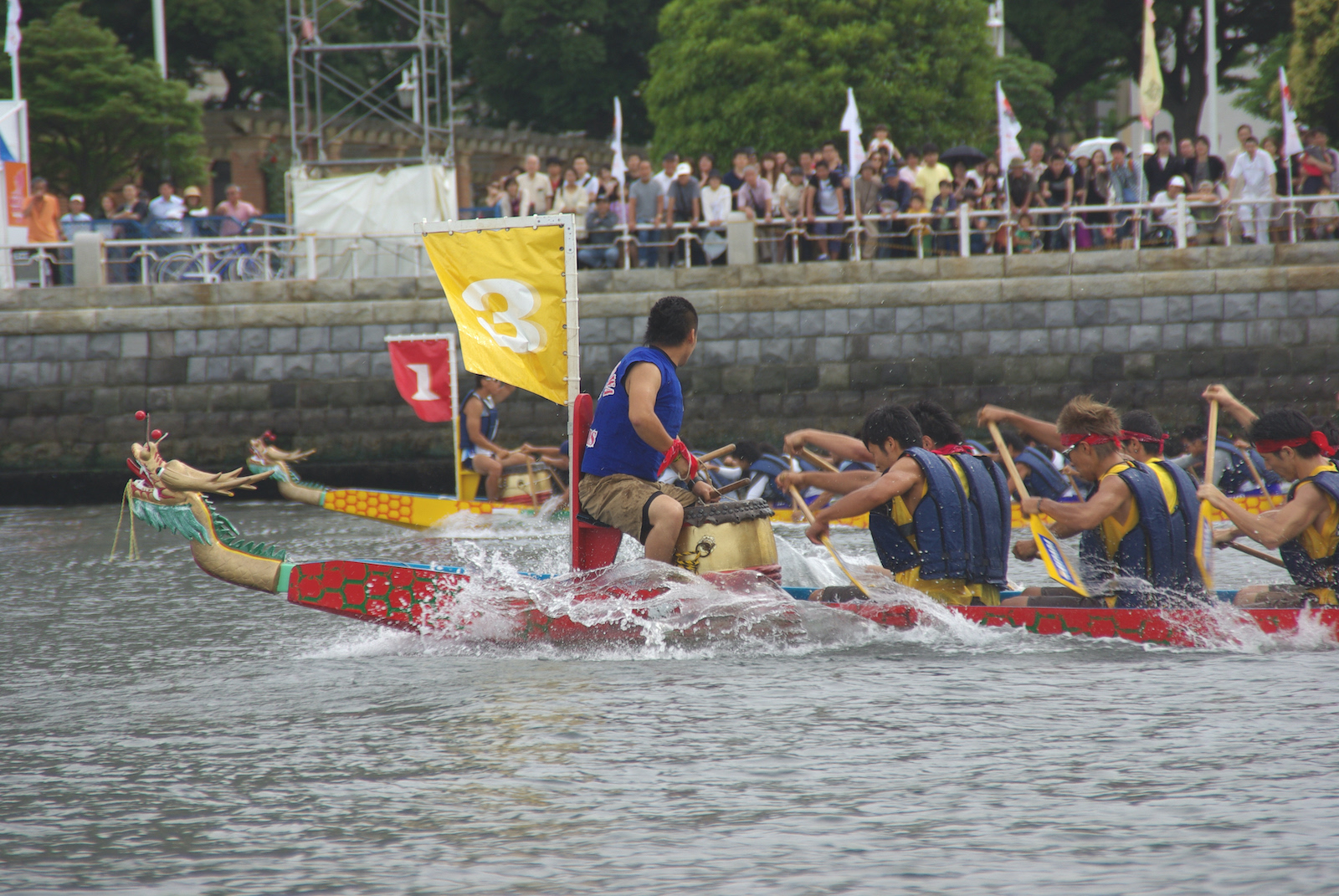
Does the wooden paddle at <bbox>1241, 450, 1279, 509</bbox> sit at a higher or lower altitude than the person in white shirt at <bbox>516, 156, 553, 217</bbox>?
lower

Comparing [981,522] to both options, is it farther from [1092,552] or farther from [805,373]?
[805,373]

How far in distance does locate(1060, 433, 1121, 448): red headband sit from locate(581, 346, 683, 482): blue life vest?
173 centimetres

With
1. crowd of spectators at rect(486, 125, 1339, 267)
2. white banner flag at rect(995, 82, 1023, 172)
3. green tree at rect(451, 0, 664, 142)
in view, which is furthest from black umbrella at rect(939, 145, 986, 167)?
green tree at rect(451, 0, 664, 142)

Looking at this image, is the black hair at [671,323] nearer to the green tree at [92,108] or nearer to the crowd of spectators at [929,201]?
the crowd of spectators at [929,201]

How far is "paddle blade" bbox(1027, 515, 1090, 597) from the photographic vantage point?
6.58 m

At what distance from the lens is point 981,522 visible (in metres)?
6.47

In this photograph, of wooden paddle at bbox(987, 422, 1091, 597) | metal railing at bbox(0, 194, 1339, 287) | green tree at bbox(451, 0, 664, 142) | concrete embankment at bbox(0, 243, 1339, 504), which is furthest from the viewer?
green tree at bbox(451, 0, 664, 142)

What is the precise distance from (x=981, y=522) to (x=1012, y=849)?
257 centimetres

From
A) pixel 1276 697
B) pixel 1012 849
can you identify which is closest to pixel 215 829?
pixel 1012 849

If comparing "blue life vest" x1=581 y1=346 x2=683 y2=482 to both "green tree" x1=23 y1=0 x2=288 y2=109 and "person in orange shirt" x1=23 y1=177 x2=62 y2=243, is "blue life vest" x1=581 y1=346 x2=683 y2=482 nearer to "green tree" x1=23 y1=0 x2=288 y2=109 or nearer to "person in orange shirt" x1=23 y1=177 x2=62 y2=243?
"person in orange shirt" x1=23 y1=177 x2=62 y2=243

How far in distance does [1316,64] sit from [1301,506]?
51.5 ft

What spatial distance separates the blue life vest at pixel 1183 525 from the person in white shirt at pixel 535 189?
11.0 m

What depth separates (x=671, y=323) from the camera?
634cm

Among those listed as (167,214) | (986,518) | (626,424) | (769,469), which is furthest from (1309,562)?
(167,214)
